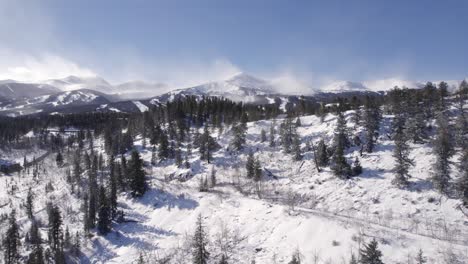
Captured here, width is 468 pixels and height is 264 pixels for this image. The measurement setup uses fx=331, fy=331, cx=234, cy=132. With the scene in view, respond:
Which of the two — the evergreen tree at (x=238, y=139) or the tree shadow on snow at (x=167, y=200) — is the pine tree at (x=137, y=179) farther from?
the evergreen tree at (x=238, y=139)

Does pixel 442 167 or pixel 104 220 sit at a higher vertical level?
pixel 442 167

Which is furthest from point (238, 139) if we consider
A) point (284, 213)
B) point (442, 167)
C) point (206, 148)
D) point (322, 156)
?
point (442, 167)

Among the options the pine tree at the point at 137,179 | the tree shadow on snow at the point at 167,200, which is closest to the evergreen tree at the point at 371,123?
the tree shadow on snow at the point at 167,200

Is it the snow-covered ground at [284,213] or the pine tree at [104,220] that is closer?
the snow-covered ground at [284,213]

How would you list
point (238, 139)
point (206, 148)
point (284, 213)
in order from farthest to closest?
point (238, 139)
point (206, 148)
point (284, 213)

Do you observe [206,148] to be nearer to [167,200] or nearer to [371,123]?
[167,200]

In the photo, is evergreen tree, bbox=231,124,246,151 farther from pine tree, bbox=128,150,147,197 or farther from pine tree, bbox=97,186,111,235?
pine tree, bbox=97,186,111,235

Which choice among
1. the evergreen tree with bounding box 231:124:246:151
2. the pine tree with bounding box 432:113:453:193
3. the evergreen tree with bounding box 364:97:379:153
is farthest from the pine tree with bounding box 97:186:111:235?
the pine tree with bounding box 432:113:453:193

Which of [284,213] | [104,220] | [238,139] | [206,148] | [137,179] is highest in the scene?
[238,139]

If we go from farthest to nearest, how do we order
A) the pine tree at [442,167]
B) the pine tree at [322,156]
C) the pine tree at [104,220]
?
the pine tree at [322,156], the pine tree at [104,220], the pine tree at [442,167]
